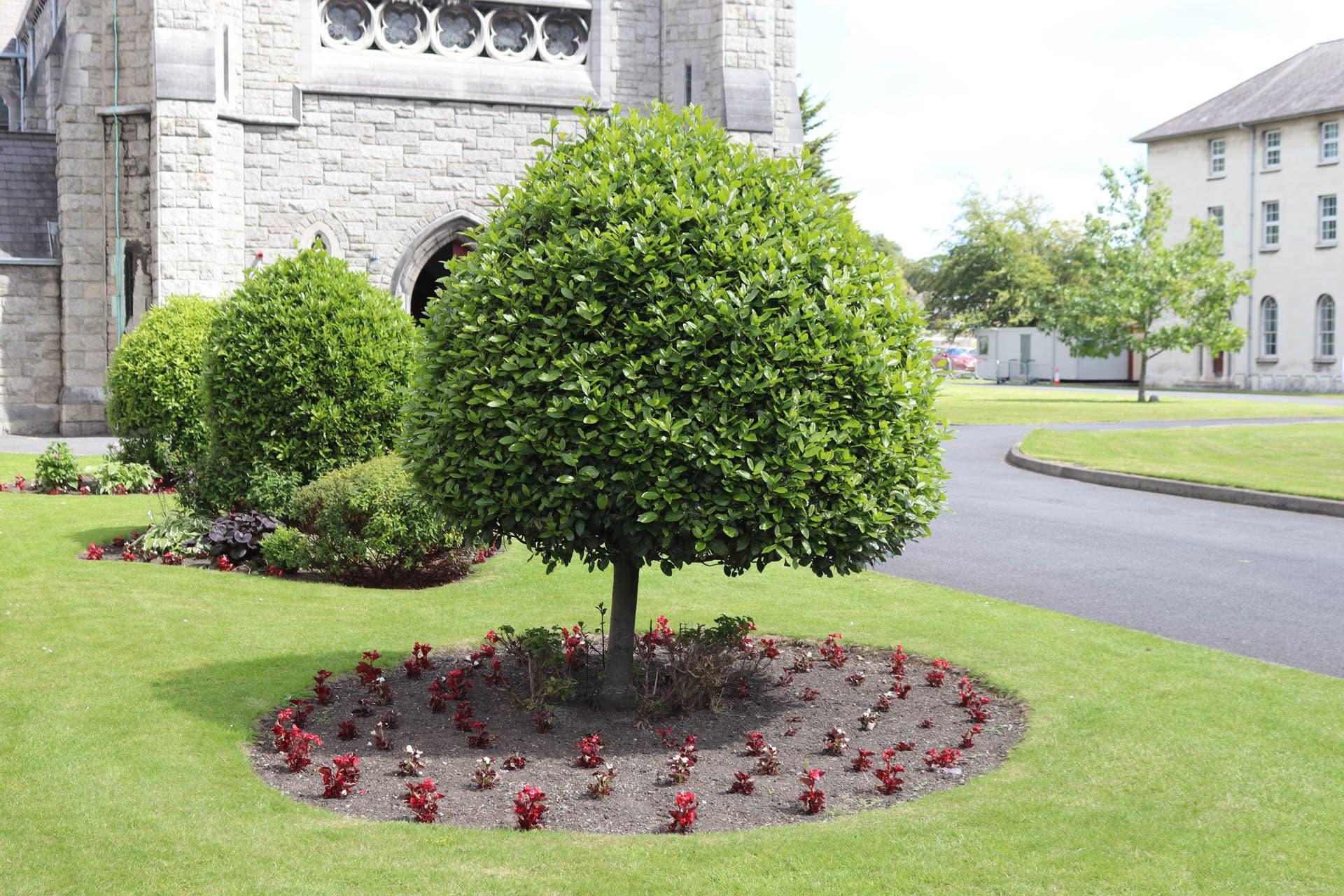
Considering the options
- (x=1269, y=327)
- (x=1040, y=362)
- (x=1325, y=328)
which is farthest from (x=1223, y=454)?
(x=1040, y=362)

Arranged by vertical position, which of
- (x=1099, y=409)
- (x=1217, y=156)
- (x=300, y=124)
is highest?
(x=1217, y=156)

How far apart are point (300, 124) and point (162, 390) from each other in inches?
383

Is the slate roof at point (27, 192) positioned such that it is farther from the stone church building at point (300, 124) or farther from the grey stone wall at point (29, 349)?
the grey stone wall at point (29, 349)

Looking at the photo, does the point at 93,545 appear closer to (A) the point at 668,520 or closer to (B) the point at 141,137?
(A) the point at 668,520

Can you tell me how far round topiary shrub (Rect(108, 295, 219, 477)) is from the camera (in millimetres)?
14453

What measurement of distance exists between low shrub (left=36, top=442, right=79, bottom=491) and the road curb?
43.6ft

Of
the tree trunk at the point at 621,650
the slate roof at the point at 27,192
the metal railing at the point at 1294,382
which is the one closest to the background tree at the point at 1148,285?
the metal railing at the point at 1294,382

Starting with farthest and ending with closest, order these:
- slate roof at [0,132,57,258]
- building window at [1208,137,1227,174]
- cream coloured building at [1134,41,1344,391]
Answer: building window at [1208,137,1227,174] → cream coloured building at [1134,41,1344,391] → slate roof at [0,132,57,258]

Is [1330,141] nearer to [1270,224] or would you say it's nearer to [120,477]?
[1270,224]

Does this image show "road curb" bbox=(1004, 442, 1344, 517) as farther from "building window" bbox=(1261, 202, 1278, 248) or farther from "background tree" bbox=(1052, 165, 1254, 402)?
"building window" bbox=(1261, 202, 1278, 248)

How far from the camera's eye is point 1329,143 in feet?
167

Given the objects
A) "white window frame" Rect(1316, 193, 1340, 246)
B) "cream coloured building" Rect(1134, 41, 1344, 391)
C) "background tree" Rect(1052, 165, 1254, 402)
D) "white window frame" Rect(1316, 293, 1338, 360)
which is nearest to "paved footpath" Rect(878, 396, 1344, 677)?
"background tree" Rect(1052, 165, 1254, 402)

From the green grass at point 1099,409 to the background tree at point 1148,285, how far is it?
199 cm

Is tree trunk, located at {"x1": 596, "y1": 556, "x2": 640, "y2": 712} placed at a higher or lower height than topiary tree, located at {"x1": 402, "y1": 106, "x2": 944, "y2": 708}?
lower
